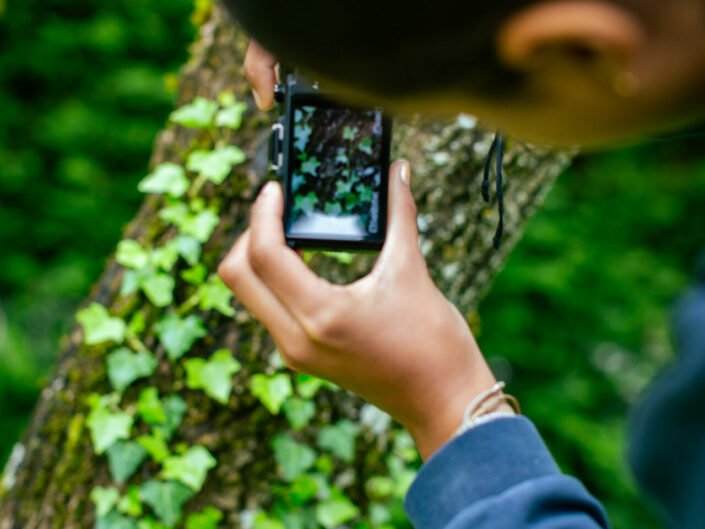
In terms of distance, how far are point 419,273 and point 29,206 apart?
3.01 meters

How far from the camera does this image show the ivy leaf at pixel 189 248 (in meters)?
1.44

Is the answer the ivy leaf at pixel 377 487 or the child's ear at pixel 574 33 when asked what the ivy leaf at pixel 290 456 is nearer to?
the ivy leaf at pixel 377 487

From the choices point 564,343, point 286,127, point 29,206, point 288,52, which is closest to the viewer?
point 288,52

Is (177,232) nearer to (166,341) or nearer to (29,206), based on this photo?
(166,341)

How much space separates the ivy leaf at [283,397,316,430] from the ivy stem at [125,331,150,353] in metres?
0.33

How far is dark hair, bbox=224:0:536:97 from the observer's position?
54cm

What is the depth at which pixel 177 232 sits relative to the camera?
1.49 metres

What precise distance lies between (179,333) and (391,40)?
3.31 feet

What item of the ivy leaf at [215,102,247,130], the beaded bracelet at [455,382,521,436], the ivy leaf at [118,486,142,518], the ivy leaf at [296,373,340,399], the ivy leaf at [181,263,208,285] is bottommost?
the ivy leaf at [118,486,142,518]

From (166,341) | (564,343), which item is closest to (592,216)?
(564,343)

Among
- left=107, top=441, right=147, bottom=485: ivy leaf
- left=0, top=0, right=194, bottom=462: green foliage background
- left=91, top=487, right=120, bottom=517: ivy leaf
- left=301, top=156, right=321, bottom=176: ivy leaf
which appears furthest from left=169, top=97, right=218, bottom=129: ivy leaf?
left=0, top=0, right=194, bottom=462: green foliage background

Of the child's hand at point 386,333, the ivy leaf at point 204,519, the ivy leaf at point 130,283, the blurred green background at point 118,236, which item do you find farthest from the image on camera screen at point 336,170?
the blurred green background at point 118,236

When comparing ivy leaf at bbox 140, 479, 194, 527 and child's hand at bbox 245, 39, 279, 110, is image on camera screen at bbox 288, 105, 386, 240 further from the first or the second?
ivy leaf at bbox 140, 479, 194, 527

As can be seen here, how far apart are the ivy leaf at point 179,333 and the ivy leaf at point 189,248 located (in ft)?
0.41
